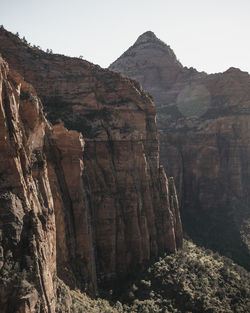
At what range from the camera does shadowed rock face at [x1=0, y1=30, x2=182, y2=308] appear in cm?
3253

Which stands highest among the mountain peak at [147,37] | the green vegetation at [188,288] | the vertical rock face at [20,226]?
the mountain peak at [147,37]

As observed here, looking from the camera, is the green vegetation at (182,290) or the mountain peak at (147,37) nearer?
the green vegetation at (182,290)

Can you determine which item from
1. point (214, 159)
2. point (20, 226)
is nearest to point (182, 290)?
point (20, 226)

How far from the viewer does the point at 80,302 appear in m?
27.5

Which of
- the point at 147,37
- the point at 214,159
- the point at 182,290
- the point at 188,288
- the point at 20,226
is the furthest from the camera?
the point at 147,37

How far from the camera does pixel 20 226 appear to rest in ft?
61.6

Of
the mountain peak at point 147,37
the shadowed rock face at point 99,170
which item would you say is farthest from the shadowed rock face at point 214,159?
the mountain peak at point 147,37

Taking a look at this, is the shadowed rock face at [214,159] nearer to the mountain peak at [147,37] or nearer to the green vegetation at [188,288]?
the green vegetation at [188,288]

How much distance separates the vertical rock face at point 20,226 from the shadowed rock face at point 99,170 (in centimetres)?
838

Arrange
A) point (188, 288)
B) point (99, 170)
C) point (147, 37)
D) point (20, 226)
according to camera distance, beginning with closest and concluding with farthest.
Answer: point (20, 226) → point (188, 288) → point (99, 170) → point (147, 37)

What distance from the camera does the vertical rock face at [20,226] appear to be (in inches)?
677

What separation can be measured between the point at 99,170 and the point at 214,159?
4575 centimetres

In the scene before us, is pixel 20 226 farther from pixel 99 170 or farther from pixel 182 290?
pixel 182 290

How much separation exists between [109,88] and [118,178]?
520 inches
